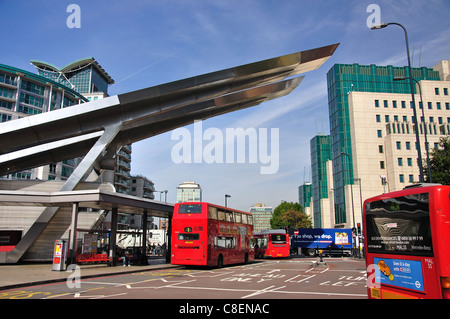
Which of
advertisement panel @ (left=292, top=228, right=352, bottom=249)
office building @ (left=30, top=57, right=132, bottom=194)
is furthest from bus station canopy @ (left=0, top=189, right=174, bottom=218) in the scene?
office building @ (left=30, top=57, right=132, bottom=194)

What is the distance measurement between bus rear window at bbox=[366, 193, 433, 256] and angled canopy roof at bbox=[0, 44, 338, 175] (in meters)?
20.6

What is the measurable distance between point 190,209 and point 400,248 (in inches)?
655

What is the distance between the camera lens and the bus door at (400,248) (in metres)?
6.91

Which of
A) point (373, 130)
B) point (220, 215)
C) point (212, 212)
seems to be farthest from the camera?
point (373, 130)

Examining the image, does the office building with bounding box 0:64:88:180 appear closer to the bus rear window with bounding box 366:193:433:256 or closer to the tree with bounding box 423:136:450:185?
the tree with bounding box 423:136:450:185

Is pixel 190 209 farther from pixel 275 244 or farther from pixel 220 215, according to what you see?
pixel 275 244

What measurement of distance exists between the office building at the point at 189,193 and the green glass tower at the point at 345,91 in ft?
240

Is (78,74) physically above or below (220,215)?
above

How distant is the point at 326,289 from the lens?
529 inches

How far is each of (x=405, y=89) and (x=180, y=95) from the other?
6630cm

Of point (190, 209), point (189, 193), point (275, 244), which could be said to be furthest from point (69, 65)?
point (190, 209)

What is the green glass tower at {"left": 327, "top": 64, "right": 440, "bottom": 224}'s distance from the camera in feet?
237

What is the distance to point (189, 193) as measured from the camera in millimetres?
142500

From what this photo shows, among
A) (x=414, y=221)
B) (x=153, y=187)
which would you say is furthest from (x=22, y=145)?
(x=153, y=187)
